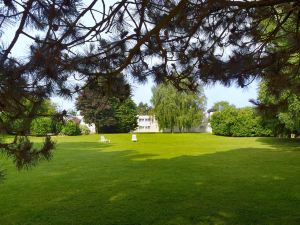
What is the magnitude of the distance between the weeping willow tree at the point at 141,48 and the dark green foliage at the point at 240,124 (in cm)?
2053

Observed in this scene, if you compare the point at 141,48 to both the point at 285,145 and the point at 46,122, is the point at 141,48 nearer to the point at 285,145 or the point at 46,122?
the point at 46,122

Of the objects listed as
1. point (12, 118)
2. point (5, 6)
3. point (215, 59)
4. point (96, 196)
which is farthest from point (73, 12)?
point (96, 196)

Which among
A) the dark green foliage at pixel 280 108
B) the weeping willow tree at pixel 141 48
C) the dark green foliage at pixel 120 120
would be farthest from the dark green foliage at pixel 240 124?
the weeping willow tree at pixel 141 48

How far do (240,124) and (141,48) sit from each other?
2320 centimetres

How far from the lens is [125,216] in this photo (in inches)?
206

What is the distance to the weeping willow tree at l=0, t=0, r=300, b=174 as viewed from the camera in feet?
9.44

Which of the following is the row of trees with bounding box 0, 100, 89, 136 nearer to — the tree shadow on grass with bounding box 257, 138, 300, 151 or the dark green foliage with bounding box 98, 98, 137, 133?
the tree shadow on grass with bounding box 257, 138, 300, 151

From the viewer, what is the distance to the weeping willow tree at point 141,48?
288 centimetres

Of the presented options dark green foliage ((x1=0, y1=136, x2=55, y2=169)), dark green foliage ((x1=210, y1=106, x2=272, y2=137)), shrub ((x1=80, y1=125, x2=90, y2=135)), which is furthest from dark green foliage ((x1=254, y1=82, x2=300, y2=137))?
shrub ((x1=80, y1=125, x2=90, y2=135))

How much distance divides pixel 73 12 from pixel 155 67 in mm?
1422

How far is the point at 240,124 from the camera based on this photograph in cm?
2631

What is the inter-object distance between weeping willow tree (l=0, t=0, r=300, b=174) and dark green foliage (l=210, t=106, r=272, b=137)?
20.5 meters

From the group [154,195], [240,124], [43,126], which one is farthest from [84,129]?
[43,126]

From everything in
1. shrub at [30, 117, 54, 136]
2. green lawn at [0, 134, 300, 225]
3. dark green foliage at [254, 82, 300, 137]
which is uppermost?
dark green foliage at [254, 82, 300, 137]
